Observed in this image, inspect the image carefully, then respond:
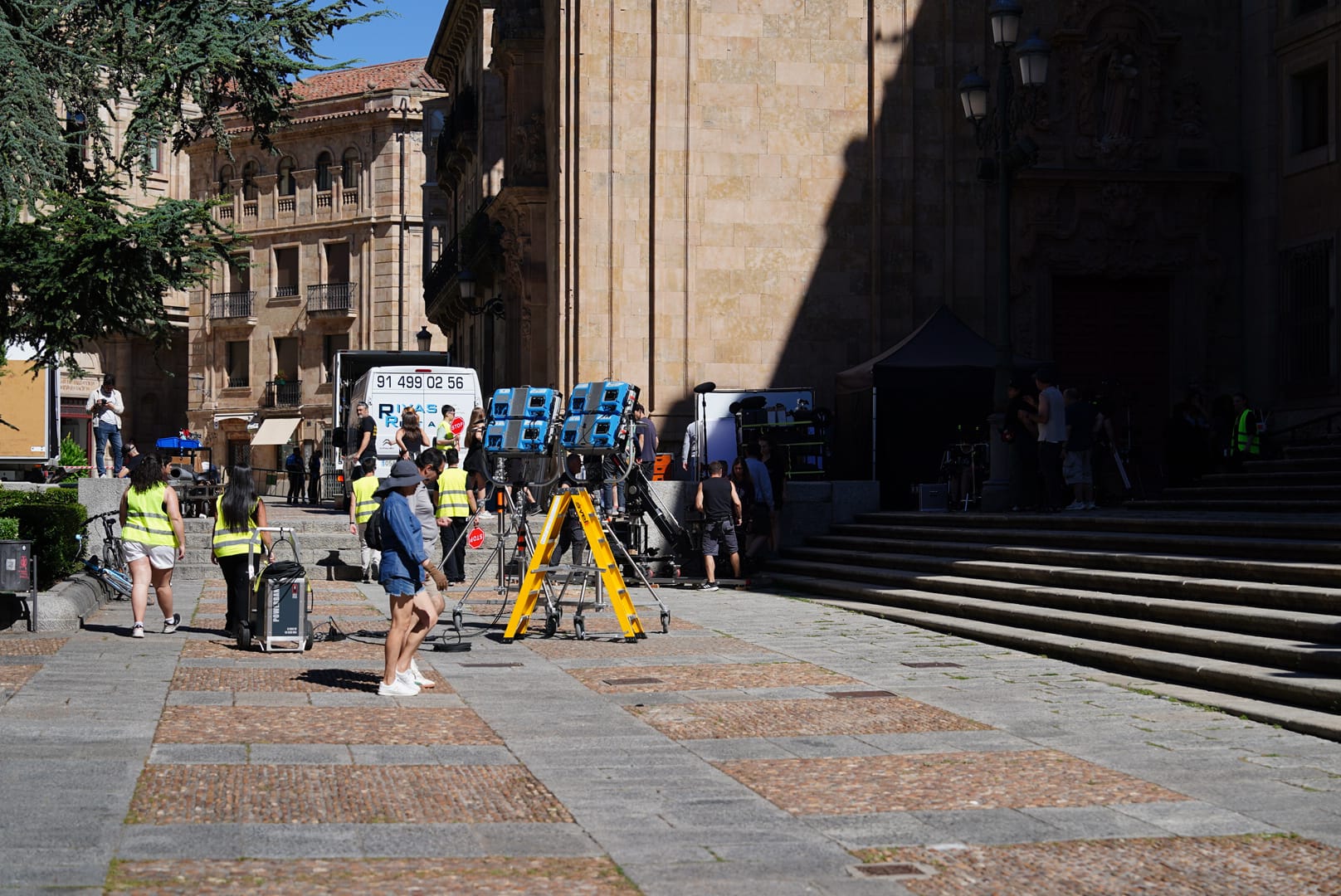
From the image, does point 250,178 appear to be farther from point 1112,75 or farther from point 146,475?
point 146,475

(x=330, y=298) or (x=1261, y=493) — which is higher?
(x=330, y=298)

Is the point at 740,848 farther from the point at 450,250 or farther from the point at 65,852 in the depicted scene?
the point at 450,250

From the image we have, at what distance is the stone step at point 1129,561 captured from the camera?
12797mm

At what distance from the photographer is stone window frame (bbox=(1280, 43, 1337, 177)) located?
81.8 feet

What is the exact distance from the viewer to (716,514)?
69.6 feet

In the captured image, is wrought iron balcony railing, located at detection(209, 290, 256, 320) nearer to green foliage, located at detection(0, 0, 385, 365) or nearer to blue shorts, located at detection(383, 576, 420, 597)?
green foliage, located at detection(0, 0, 385, 365)

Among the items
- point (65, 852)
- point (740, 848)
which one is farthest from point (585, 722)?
point (65, 852)

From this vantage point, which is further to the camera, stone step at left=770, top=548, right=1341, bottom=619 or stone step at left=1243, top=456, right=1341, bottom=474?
stone step at left=1243, top=456, right=1341, bottom=474

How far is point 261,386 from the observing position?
208ft

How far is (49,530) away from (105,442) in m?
8.08

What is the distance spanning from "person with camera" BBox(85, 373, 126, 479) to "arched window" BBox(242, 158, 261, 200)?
1630 inches

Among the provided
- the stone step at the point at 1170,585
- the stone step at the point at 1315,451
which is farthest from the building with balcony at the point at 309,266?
the stone step at the point at 1170,585

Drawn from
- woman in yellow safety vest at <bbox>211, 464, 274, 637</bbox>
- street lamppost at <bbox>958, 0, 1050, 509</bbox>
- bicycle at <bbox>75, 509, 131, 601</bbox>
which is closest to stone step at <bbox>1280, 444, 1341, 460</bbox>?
street lamppost at <bbox>958, 0, 1050, 509</bbox>

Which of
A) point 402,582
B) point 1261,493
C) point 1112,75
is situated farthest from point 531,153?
point 402,582
